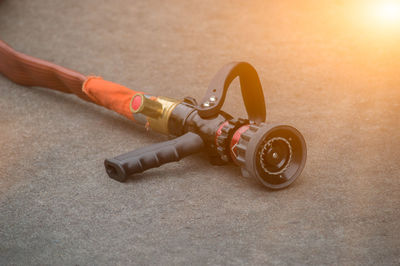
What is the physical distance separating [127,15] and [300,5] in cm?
121

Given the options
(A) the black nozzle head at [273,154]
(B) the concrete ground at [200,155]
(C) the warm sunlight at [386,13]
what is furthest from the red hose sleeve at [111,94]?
(C) the warm sunlight at [386,13]

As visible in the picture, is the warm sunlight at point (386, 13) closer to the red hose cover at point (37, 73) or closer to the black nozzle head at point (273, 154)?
the black nozzle head at point (273, 154)

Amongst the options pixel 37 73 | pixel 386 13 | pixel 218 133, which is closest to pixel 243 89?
pixel 218 133

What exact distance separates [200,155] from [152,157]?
0.88 feet

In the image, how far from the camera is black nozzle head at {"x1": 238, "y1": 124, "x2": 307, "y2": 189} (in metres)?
1.97

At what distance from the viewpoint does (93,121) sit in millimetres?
2781

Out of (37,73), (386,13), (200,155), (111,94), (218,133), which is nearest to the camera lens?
(218,133)

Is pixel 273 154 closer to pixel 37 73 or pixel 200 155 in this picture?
pixel 200 155

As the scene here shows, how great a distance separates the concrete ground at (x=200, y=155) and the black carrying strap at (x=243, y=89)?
25 cm

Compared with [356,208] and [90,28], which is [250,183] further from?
[90,28]

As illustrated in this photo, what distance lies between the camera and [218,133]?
7.12ft

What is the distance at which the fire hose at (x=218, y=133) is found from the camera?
2.02 metres

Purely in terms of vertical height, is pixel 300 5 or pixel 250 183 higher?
pixel 300 5

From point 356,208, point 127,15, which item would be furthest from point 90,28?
point 356,208
